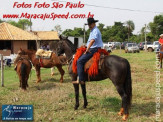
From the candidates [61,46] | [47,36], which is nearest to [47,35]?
[47,36]

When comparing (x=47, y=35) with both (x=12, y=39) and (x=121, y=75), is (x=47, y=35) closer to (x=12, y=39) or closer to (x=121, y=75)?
(x=12, y=39)

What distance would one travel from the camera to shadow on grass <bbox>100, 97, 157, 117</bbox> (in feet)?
19.2

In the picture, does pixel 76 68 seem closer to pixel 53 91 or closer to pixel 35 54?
pixel 53 91

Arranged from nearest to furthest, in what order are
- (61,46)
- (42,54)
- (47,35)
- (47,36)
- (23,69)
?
1. (61,46)
2. (23,69)
3. (42,54)
4. (47,36)
5. (47,35)

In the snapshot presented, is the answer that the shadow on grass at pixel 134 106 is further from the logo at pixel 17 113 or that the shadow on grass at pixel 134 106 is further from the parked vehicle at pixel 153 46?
the parked vehicle at pixel 153 46

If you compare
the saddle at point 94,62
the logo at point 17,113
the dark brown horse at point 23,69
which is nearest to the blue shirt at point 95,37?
the saddle at point 94,62

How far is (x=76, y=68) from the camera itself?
625 centimetres

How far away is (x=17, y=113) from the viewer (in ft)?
18.4

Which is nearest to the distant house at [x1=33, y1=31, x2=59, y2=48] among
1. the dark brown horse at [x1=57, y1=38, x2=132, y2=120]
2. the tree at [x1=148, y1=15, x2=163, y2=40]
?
the tree at [x1=148, y1=15, x2=163, y2=40]

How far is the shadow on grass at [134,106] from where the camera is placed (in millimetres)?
5848

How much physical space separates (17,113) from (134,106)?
3456mm

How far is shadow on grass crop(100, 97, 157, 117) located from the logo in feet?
7.43

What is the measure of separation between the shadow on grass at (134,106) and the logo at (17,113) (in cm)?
226

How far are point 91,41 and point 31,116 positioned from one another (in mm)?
2597
